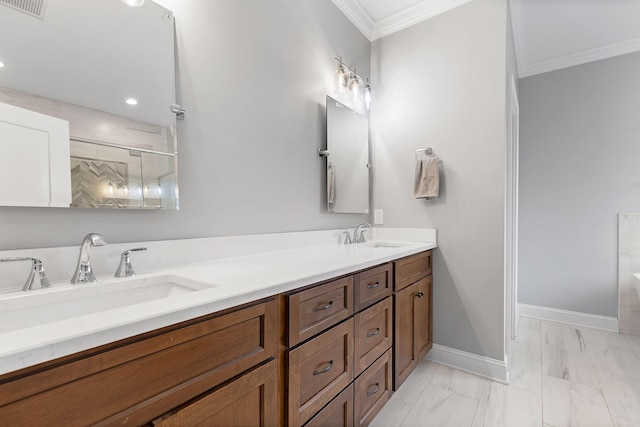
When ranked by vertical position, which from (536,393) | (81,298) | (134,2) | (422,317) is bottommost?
(536,393)

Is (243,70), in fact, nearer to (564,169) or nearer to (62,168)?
(62,168)

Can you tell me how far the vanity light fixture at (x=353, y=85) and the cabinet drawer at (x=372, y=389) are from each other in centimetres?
171

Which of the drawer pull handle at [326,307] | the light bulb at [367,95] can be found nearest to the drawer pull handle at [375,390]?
the drawer pull handle at [326,307]

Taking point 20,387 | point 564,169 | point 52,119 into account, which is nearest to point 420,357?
point 20,387

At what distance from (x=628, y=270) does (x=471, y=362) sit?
1.88 metres

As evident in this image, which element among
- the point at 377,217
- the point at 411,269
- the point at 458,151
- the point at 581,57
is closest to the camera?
the point at 411,269

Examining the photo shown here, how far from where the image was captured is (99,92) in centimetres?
101

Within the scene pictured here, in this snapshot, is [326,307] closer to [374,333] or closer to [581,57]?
[374,333]

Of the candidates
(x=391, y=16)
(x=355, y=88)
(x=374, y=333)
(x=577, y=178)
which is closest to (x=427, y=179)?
(x=355, y=88)

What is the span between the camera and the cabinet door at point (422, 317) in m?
1.83

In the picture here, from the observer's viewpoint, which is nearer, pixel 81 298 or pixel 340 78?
pixel 81 298

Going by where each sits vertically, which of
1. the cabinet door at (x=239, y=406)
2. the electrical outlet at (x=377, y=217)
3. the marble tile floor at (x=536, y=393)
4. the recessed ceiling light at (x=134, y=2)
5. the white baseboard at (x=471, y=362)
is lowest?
the marble tile floor at (x=536, y=393)

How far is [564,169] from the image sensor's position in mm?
2938

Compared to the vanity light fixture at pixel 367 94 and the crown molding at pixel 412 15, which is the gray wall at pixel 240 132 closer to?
the vanity light fixture at pixel 367 94
